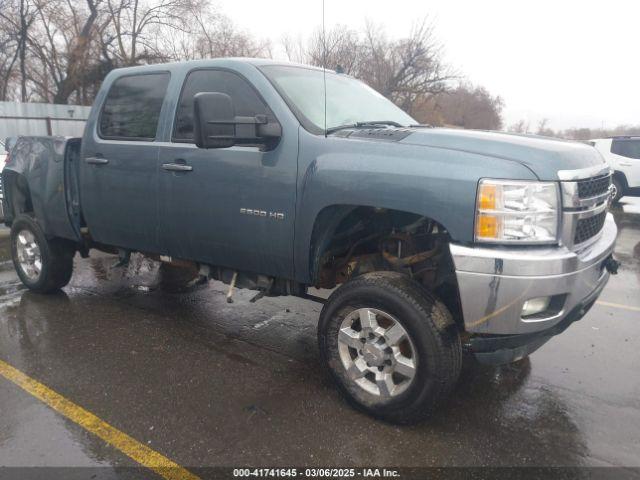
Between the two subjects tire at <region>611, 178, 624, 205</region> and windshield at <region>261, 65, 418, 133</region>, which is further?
tire at <region>611, 178, 624, 205</region>

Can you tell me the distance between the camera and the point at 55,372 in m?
3.57

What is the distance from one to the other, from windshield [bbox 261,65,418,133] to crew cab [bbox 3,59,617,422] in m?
0.02

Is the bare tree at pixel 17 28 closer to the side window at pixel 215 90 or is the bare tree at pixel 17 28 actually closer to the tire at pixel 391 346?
the side window at pixel 215 90

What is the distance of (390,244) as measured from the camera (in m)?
3.29

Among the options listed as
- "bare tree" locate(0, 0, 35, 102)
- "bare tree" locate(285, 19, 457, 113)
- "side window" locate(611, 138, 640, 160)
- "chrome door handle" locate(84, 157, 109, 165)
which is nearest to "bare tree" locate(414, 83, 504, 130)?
"bare tree" locate(285, 19, 457, 113)

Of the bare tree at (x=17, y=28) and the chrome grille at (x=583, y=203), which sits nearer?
the chrome grille at (x=583, y=203)

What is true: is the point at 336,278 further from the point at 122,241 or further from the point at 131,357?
the point at 122,241

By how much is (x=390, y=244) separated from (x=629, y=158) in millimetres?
12108

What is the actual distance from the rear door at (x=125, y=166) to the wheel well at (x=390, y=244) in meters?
1.48

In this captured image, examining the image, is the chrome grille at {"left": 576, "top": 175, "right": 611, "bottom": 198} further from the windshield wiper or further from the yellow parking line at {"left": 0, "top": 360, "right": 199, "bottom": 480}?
the yellow parking line at {"left": 0, "top": 360, "right": 199, "bottom": 480}

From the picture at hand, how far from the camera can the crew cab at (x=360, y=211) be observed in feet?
8.45

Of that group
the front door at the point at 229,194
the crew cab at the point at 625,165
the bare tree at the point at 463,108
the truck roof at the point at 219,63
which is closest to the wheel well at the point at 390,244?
the front door at the point at 229,194

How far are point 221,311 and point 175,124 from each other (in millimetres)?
1875

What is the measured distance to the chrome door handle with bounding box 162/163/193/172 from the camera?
Answer: 362 cm
